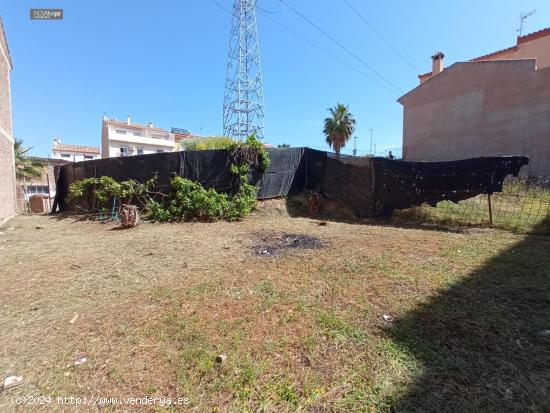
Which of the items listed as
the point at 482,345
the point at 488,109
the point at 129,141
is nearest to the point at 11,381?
the point at 482,345

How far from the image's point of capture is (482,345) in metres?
1.97

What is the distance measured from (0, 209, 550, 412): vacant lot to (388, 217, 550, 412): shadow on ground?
1cm

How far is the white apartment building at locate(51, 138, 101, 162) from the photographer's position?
1373 inches

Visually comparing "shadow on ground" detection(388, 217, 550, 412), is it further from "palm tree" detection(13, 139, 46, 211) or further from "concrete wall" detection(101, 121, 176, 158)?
"concrete wall" detection(101, 121, 176, 158)

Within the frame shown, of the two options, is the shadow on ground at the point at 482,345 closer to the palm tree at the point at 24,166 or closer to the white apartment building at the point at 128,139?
the palm tree at the point at 24,166

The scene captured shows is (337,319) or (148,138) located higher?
(148,138)

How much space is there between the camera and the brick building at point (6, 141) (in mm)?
8617

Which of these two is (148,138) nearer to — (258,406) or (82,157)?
(82,157)

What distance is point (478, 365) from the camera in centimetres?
177

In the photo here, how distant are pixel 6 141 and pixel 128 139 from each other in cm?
2765

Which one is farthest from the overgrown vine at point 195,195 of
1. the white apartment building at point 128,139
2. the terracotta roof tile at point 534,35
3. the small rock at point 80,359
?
the white apartment building at point 128,139

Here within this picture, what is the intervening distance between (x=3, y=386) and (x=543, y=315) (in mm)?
4006

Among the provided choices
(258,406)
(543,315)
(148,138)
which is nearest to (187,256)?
(258,406)

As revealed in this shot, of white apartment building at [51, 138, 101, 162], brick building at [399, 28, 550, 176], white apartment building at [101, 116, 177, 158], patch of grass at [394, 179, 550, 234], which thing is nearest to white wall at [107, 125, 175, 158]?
white apartment building at [101, 116, 177, 158]
